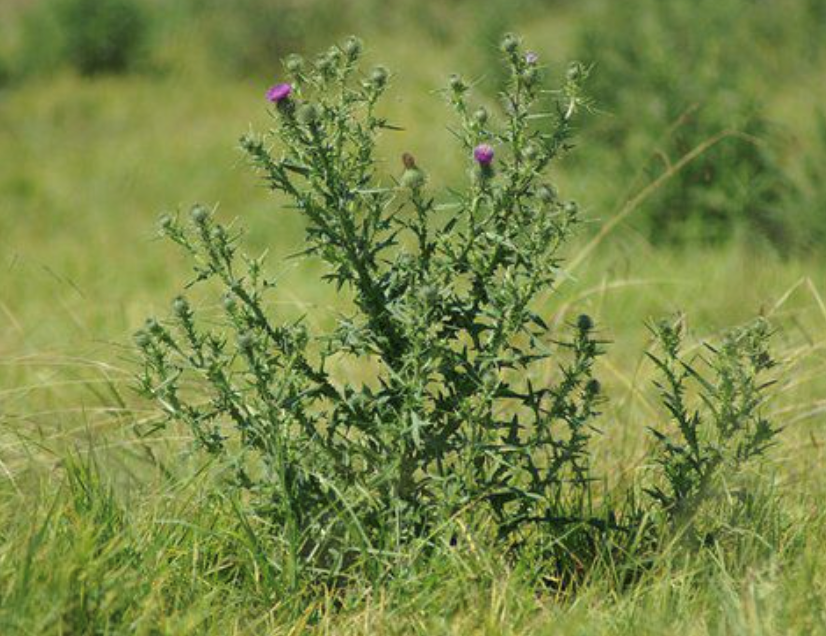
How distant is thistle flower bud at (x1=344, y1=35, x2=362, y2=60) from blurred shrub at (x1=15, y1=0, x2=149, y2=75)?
9708 millimetres

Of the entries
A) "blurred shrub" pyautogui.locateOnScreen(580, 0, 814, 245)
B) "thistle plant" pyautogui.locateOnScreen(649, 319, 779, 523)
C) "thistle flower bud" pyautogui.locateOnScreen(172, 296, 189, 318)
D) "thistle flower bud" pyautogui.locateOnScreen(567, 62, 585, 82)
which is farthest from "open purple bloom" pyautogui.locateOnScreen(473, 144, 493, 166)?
"blurred shrub" pyautogui.locateOnScreen(580, 0, 814, 245)

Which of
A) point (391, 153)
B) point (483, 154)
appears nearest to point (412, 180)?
point (483, 154)

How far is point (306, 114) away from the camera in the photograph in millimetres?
2332

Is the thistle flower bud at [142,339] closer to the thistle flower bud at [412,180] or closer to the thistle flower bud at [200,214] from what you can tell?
the thistle flower bud at [200,214]

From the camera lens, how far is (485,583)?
2.38 meters

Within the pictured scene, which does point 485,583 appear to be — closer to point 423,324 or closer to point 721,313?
point 423,324

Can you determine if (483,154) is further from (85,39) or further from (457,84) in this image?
(85,39)

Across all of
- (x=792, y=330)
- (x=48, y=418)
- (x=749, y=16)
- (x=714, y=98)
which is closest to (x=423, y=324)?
(x=48, y=418)

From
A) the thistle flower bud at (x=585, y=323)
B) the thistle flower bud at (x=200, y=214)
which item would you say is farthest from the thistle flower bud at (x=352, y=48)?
the thistle flower bud at (x=585, y=323)

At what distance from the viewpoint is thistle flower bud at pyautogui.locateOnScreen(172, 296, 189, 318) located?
2.46m

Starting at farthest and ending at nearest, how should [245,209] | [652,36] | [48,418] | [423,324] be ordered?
[245,209], [652,36], [48,418], [423,324]

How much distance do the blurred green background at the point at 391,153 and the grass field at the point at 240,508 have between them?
0.10ft

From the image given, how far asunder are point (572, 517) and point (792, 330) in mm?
2109

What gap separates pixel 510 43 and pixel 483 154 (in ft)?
0.66
